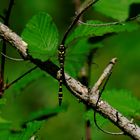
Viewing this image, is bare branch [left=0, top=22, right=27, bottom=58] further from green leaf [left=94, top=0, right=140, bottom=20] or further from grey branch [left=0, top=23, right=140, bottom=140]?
green leaf [left=94, top=0, right=140, bottom=20]

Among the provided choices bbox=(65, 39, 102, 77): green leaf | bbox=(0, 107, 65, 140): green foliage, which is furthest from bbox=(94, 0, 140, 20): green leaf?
bbox=(0, 107, 65, 140): green foliage

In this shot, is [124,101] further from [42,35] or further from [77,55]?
[42,35]

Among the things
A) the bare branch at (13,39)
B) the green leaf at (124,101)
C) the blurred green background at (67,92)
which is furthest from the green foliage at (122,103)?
the blurred green background at (67,92)

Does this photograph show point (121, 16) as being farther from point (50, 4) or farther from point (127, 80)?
point (50, 4)

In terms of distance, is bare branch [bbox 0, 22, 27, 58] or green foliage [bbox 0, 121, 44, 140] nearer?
bare branch [bbox 0, 22, 27, 58]

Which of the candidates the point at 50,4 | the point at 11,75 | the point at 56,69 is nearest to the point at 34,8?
the point at 50,4

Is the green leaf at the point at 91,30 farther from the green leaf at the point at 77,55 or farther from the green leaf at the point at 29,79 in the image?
the green leaf at the point at 29,79
